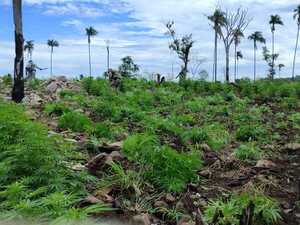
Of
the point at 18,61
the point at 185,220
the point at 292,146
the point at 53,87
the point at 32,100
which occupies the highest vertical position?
the point at 18,61

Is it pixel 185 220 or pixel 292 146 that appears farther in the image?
pixel 292 146

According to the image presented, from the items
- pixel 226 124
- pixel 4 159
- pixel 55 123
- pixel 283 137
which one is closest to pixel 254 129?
pixel 283 137

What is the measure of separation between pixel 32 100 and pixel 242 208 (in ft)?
32.0

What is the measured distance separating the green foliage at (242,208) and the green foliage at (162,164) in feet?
2.59

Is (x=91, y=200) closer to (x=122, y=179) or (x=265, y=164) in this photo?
(x=122, y=179)

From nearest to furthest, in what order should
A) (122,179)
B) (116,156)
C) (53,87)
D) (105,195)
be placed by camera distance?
(105,195) → (122,179) → (116,156) → (53,87)

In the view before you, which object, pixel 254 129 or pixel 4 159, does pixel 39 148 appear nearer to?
pixel 4 159

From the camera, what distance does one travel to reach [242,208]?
4375 mm

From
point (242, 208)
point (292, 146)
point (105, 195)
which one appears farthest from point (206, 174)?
point (292, 146)

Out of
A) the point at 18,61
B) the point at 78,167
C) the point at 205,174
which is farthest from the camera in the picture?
the point at 18,61

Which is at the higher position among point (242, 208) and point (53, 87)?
point (53, 87)

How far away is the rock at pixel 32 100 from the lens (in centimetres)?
1271

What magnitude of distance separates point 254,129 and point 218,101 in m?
6.44

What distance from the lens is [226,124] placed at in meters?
10.9
